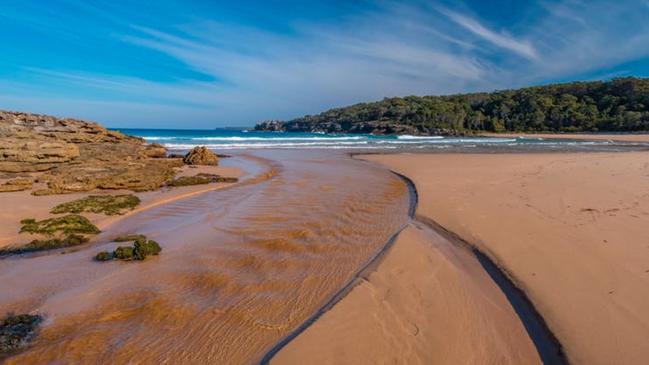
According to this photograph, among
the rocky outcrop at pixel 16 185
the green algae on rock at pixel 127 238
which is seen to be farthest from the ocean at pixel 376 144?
the green algae on rock at pixel 127 238

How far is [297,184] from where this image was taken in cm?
1062

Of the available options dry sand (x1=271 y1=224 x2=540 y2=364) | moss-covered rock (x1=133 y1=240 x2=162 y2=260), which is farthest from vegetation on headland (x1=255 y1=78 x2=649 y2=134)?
moss-covered rock (x1=133 y1=240 x2=162 y2=260)

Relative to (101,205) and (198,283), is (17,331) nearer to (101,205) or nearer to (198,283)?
(198,283)

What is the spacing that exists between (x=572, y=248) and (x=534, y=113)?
94.0m

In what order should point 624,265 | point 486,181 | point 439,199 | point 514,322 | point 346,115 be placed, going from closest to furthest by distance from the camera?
point 514,322 < point 624,265 < point 439,199 < point 486,181 < point 346,115

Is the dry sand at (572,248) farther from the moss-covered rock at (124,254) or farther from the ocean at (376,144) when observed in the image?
the ocean at (376,144)

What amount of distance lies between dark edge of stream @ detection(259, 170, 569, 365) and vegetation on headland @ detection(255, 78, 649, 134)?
2989 inches

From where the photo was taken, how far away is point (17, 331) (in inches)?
114

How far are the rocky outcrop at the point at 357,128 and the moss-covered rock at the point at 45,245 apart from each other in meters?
76.2

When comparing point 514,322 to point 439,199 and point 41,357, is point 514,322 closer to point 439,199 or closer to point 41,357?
point 41,357

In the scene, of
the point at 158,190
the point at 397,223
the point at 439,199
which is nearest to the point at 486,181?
the point at 439,199

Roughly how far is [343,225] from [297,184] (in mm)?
4839

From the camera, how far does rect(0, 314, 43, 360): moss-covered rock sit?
2.69 m

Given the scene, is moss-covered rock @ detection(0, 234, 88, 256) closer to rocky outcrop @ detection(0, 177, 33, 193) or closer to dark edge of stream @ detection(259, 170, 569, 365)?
dark edge of stream @ detection(259, 170, 569, 365)
